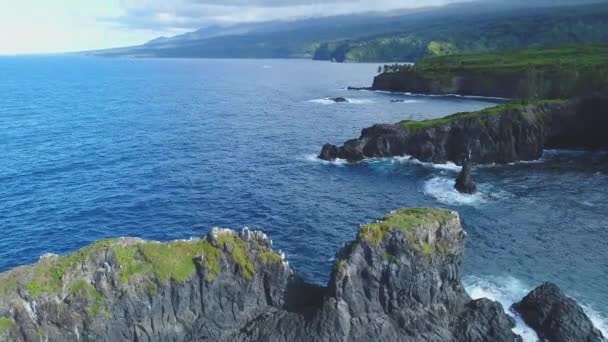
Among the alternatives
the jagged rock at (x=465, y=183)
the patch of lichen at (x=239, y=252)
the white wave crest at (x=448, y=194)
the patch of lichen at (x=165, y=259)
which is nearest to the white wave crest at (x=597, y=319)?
the white wave crest at (x=448, y=194)

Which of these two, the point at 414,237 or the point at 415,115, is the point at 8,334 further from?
the point at 415,115

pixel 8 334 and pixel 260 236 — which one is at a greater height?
pixel 260 236

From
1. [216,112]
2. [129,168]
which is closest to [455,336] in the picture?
[129,168]

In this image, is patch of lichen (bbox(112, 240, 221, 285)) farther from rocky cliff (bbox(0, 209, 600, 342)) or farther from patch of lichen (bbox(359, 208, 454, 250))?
patch of lichen (bbox(359, 208, 454, 250))

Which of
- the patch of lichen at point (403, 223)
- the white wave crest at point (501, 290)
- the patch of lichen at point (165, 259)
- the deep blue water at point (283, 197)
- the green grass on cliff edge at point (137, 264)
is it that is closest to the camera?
the green grass on cliff edge at point (137, 264)

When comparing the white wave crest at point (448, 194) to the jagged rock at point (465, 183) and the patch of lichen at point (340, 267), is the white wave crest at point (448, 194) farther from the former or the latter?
the patch of lichen at point (340, 267)

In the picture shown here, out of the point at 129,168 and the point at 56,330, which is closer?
the point at 56,330
